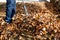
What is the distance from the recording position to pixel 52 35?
230 inches

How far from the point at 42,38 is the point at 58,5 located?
6460mm

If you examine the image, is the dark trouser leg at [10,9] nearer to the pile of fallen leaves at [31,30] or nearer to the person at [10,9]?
the person at [10,9]

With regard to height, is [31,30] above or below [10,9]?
below

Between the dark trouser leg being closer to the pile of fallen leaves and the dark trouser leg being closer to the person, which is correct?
the person

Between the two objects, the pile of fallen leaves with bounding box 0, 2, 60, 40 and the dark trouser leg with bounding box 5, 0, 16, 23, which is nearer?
the pile of fallen leaves with bounding box 0, 2, 60, 40

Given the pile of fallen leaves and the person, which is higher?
the person

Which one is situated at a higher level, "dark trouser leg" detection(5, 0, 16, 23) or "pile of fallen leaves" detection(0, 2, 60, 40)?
"dark trouser leg" detection(5, 0, 16, 23)

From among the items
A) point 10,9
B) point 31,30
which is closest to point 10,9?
point 10,9

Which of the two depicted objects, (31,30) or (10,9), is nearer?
(31,30)

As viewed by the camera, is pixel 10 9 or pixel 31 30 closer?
pixel 31 30

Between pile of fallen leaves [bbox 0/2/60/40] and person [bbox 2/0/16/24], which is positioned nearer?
pile of fallen leaves [bbox 0/2/60/40]

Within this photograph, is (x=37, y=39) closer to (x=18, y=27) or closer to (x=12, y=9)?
(x=18, y=27)

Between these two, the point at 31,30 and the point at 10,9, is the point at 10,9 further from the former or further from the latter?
the point at 31,30

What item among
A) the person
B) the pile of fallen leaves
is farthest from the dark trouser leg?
the pile of fallen leaves
